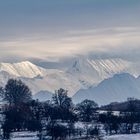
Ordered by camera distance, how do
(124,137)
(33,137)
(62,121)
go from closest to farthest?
(33,137) → (124,137) → (62,121)

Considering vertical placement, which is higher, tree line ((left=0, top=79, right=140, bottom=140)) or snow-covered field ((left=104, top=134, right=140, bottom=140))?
tree line ((left=0, top=79, right=140, bottom=140))

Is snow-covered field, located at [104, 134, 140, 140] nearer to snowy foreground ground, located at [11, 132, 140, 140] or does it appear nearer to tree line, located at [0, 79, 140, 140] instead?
snowy foreground ground, located at [11, 132, 140, 140]

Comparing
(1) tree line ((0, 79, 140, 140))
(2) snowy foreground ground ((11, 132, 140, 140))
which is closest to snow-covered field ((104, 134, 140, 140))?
(2) snowy foreground ground ((11, 132, 140, 140))

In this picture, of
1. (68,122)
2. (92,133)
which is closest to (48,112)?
(68,122)

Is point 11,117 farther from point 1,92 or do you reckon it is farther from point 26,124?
point 1,92

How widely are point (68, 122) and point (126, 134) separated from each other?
46.9ft

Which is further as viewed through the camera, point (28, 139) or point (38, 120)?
point (38, 120)

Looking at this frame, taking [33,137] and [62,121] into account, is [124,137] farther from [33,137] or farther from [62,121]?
[62,121]

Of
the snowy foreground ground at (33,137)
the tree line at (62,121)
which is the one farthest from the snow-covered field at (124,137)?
the tree line at (62,121)

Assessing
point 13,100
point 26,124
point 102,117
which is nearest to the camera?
point 26,124

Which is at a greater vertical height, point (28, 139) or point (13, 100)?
point (13, 100)

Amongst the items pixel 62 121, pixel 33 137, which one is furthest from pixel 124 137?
pixel 62 121

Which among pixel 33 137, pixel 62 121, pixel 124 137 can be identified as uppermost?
pixel 62 121

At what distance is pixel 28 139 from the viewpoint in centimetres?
9275
